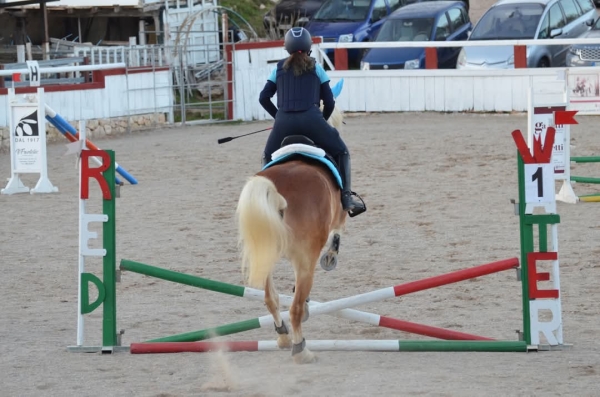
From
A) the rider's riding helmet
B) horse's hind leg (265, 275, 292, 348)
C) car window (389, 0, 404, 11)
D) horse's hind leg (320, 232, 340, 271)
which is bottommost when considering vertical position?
horse's hind leg (265, 275, 292, 348)

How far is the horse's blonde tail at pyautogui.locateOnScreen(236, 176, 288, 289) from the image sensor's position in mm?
5844

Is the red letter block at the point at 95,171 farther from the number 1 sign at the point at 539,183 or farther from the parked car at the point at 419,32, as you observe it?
the parked car at the point at 419,32

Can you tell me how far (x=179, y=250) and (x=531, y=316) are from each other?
447 centimetres

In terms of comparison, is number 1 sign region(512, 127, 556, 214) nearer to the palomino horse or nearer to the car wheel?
the palomino horse

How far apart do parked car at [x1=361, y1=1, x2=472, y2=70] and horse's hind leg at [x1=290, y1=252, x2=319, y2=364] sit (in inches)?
612

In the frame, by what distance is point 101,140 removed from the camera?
1952 cm

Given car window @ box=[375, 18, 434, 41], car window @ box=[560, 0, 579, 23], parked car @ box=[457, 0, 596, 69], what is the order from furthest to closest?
car window @ box=[375, 18, 434, 41]
car window @ box=[560, 0, 579, 23]
parked car @ box=[457, 0, 596, 69]

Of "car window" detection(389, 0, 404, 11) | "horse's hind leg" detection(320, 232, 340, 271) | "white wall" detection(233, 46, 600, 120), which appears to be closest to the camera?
"horse's hind leg" detection(320, 232, 340, 271)

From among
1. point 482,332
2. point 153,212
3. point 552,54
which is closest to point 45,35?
point 552,54

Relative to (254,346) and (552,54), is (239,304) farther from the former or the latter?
(552,54)

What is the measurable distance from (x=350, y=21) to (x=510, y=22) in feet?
16.4

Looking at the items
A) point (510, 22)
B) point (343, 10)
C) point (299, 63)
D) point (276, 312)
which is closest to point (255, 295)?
point (276, 312)

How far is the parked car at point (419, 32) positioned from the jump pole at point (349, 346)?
15.4 meters

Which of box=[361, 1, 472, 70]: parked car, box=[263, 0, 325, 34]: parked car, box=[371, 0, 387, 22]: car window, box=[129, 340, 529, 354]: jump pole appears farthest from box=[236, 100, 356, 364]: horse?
box=[263, 0, 325, 34]: parked car
